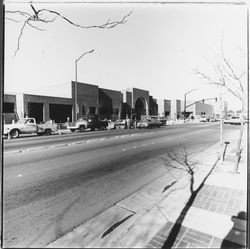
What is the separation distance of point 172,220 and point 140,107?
152 ft

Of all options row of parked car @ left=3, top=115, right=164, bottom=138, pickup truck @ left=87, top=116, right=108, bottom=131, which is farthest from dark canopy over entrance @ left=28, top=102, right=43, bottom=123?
pickup truck @ left=87, top=116, right=108, bottom=131

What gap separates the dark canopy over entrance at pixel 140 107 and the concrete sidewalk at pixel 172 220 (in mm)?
43119

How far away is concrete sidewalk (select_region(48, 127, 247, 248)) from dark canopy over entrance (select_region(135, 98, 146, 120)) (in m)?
43.1

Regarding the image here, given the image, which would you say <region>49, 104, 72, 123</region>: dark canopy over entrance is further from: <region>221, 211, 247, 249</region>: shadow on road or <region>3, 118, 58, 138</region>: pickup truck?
<region>221, 211, 247, 249</region>: shadow on road

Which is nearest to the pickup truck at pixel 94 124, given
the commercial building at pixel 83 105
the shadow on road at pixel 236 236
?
the commercial building at pixel 83 105

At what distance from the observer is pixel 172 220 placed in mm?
3523

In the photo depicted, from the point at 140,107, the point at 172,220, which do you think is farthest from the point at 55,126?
the point at 140,107

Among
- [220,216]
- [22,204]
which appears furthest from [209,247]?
[22,204]

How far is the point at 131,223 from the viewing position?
138 inches

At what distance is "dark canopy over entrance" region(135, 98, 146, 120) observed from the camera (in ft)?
159

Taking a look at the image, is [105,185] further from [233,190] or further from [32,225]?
[233,190]

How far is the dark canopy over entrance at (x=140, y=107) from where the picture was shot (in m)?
48.3

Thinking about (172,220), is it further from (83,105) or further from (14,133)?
(83,105)

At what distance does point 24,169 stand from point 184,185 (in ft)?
15.6
